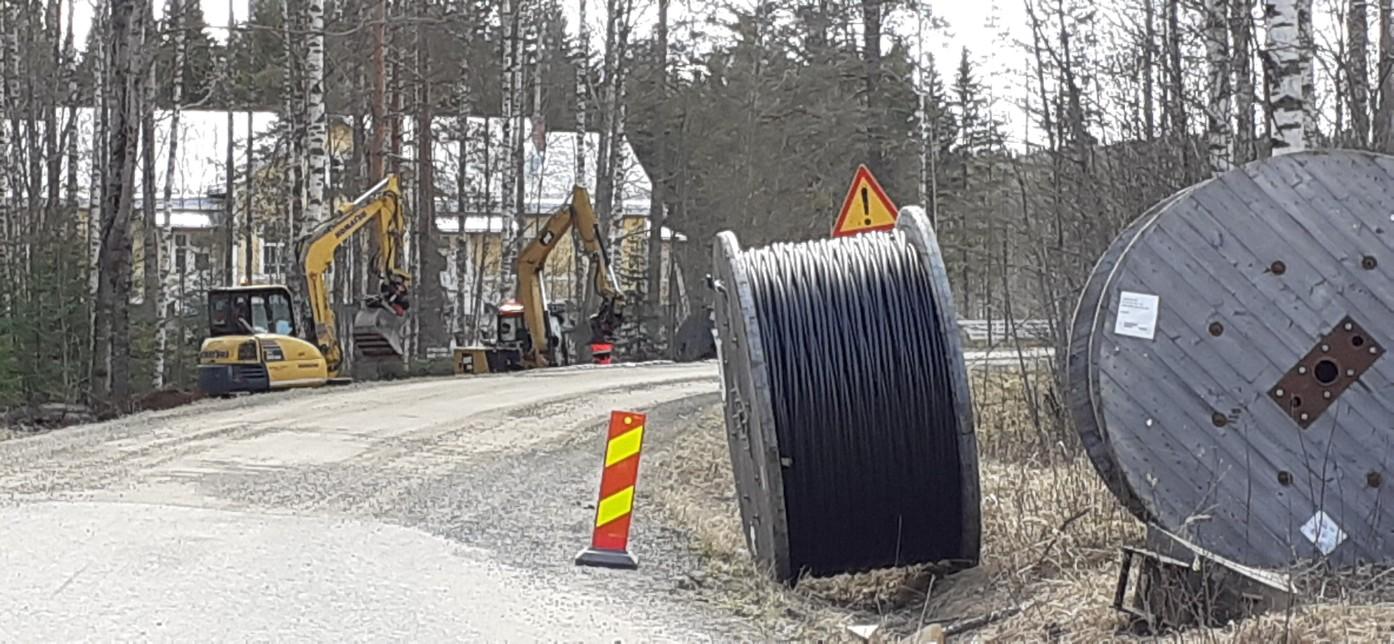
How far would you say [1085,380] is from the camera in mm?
8547

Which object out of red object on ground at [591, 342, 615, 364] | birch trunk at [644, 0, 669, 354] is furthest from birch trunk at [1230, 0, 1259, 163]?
birch trunk at [644, 0, 669, 354]

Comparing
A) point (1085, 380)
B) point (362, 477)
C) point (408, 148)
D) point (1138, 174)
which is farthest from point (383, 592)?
point (408, 148)

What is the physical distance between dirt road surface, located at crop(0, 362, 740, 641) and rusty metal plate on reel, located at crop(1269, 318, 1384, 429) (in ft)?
9.76

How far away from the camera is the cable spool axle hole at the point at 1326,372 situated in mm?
8242

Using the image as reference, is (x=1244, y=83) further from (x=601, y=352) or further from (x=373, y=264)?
(x=601, y=352)

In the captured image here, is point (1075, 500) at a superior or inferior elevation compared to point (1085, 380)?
inferior

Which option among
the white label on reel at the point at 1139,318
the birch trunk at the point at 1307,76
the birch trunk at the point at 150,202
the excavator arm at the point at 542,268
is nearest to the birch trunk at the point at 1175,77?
the birch trunk at the point at 1307,76

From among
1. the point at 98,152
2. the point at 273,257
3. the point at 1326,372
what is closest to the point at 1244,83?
the point at 1326,372

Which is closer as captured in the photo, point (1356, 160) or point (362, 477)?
point (1356, 160)

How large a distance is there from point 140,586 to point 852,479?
12.3 feet

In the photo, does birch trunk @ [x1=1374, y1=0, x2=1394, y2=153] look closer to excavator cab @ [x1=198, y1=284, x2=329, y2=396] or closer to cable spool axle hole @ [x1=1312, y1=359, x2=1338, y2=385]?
cable spool axle hole @ [x1=1312, y1=359, x2=1338, y2=385]

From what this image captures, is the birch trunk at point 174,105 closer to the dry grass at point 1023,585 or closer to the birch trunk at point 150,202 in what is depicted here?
the birch trunk at point 150,202

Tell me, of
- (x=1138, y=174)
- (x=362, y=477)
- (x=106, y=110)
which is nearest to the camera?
(x=362, y=477)

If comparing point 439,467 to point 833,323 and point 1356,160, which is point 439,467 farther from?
point 1356,160
